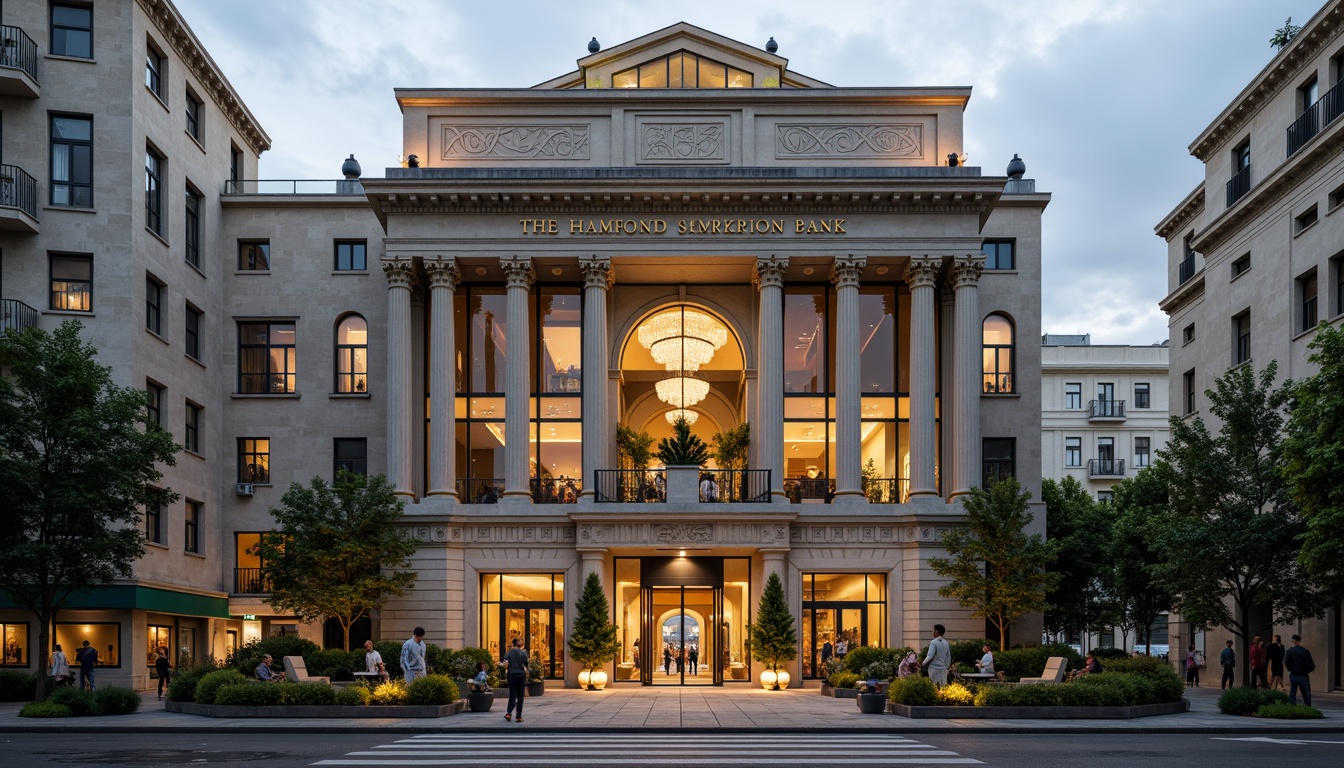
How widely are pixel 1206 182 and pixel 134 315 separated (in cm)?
4137

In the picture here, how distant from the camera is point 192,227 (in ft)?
150

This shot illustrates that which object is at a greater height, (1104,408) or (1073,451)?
(1104,408)

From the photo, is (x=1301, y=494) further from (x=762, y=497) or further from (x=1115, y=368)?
(x=1115, y=368)

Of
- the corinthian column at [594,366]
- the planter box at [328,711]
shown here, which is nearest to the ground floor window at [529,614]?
the corinthian column at [594,366]

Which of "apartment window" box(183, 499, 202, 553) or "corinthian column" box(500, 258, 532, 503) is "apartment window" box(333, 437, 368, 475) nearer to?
"apartment window" box(183, 499, 202, 553)

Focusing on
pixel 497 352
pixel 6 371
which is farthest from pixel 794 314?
pixel 6 371

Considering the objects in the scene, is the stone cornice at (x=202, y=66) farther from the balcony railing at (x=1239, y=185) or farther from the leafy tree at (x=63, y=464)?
the balcony railing at (x=1239, y=185)

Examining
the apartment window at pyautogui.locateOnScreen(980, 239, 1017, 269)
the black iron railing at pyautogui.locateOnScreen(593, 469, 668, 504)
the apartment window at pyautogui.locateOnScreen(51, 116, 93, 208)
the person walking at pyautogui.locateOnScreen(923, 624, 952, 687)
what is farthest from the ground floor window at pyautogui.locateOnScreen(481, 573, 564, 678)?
the apartment window at pyautogui.locateOnScreen(980, 239, 1017, 269)

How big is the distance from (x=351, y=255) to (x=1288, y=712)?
3557 centimetres

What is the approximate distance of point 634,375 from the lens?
1870 inches

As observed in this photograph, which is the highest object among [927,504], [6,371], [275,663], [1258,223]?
[1258,223]

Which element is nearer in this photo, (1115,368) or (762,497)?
(762,497)

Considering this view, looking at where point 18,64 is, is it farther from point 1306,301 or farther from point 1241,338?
point 1241,338

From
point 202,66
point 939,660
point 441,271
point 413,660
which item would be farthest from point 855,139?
point 413,660
